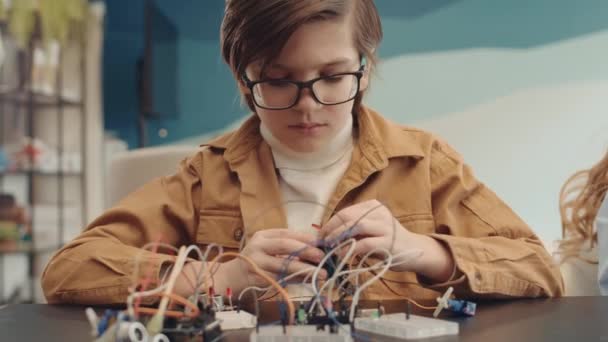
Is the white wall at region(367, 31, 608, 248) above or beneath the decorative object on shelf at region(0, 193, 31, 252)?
above

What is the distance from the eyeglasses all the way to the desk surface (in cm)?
31

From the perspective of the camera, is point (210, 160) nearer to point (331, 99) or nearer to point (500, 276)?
point (331, 99)

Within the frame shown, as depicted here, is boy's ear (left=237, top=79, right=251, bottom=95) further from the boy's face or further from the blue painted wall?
the blue painted wall

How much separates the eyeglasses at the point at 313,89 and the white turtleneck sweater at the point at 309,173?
0.48 ft

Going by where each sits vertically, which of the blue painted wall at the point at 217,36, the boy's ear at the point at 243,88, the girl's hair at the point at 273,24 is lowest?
the boy's ear at the point at 243,88

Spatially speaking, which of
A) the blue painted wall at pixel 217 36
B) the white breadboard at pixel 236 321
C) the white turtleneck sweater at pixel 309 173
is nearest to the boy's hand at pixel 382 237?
the white breadboard at pixel 236 321

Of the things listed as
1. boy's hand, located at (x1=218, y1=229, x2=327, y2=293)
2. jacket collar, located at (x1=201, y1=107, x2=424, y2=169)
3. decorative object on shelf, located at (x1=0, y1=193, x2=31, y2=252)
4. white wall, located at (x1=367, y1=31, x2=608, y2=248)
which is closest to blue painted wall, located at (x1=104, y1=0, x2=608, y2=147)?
white wall, located at (x1=367, y1=31, x2=608, y2=248)

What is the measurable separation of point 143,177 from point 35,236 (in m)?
2.00

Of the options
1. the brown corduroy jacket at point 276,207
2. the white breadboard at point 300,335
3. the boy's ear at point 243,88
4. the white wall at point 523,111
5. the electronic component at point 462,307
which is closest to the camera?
the white breadboard at point 300,335

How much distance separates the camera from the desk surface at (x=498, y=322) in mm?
508

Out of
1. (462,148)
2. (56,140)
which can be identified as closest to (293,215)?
(462,148)

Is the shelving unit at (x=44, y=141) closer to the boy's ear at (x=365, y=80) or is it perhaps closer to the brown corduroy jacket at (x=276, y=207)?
the brown corduroy jacket at (x=276, y=207)

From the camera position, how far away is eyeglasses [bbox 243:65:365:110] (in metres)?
0.86

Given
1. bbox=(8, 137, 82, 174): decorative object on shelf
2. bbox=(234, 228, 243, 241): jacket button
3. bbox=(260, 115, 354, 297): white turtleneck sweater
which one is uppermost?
bbox=(8, 137, 82, 174): decorative object on shelf
